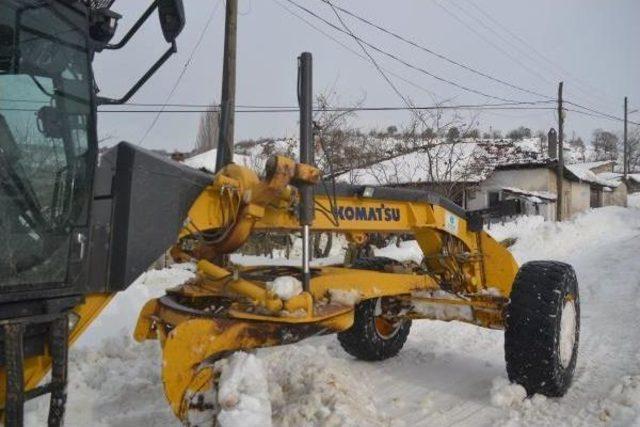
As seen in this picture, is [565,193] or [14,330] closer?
[14,330]

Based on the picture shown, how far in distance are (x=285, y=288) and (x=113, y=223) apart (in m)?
1.00

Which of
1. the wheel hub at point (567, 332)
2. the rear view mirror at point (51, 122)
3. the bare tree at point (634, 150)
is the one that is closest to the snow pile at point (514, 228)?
the wheel hub at point (567, 332)

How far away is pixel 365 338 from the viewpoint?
18.2 ft

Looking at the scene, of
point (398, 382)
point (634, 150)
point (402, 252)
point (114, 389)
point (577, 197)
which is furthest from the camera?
point (634, 150)

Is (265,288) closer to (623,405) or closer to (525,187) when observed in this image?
(623,405)

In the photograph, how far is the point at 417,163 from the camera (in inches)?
977

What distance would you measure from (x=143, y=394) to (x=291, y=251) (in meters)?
14.2

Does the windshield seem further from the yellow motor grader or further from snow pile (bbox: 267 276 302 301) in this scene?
snow pile (bbox: 267 276 302 301)

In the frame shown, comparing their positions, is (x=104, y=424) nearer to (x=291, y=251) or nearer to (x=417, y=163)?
(x=291, y=251)

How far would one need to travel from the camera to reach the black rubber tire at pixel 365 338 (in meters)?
5.56

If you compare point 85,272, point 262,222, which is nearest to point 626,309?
point 262,222

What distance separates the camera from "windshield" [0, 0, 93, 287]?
2508 millimetres

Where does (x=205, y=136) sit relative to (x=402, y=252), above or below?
above

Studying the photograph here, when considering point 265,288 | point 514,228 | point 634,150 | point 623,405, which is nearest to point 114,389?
point 265,288
